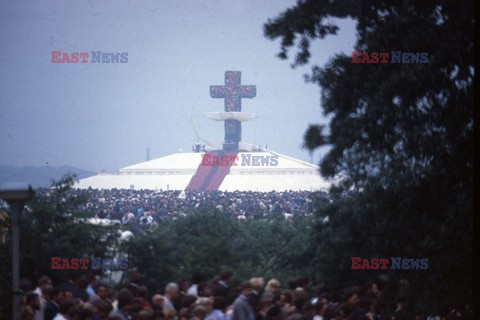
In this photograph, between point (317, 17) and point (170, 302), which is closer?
point (170, 302)

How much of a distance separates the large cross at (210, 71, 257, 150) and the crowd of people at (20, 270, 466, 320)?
62.6 meters

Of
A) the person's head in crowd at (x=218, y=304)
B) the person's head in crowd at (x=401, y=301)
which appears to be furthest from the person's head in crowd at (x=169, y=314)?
the person's head in crowd at (x=401, y=301)

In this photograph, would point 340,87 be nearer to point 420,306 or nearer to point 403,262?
point 403,262

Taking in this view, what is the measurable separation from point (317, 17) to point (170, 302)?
5.84 m

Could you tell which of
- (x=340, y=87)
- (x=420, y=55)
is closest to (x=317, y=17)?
(x=340, y=87)

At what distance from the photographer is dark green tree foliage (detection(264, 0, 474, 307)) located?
426 inches

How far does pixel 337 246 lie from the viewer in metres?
13.3

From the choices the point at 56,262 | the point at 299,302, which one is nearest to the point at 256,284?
the point at 299,302

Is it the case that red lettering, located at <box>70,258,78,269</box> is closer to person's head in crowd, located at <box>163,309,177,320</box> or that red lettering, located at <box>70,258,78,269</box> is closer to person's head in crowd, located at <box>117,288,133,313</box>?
person's head in crowd, located at <box>117,288,133,313</box>

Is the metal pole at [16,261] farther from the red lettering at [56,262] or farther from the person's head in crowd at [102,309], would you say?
the red lettering at [56,262]

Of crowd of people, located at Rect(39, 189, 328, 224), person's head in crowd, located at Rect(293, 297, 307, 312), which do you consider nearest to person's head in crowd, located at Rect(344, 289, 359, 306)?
person's head in crowd, located at Rect(293, 297, 307, 312)

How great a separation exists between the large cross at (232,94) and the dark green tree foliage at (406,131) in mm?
60306

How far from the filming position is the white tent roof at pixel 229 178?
52031mm

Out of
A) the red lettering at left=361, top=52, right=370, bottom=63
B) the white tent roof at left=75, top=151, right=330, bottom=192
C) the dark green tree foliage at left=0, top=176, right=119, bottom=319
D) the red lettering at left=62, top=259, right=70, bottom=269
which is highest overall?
the red lettering at left=361, top=52, right=370, bottom=63
